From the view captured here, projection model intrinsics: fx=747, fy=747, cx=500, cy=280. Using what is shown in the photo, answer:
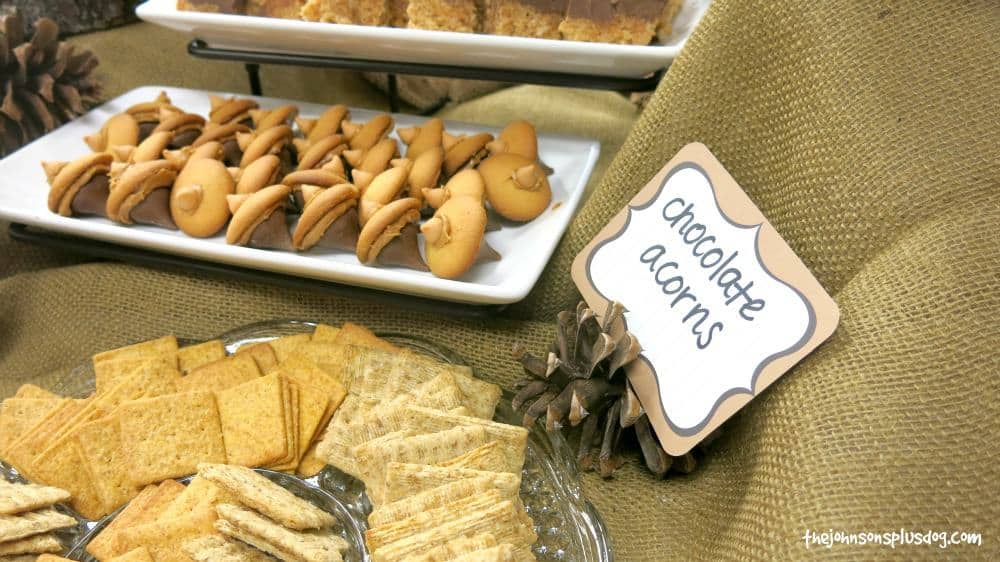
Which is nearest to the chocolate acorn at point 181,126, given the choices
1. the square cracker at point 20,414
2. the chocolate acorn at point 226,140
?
the chocolate acorn at point 226,140

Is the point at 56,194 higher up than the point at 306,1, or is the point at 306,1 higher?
the point at 306,1

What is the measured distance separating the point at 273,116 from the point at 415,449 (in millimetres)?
704

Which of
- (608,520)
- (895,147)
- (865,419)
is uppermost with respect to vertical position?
(895,147)

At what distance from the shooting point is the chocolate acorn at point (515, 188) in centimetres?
103

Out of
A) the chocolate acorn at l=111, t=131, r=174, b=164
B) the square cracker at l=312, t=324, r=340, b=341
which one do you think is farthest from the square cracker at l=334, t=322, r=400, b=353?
the chocolate acorn at l=111, t=131, r=174, b=164

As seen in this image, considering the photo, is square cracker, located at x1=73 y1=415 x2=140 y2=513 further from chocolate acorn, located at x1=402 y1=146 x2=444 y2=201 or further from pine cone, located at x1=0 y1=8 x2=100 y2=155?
pine cone, located at x1=0 y1=8 x2=100 y2=155

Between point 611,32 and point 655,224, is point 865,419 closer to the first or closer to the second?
point 655,224

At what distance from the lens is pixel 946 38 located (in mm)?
726

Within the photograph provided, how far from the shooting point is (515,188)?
103 cm

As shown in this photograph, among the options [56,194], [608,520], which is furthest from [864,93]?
[56,194]

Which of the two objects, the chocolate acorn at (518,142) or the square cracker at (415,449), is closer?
the square cracker at (415,449)

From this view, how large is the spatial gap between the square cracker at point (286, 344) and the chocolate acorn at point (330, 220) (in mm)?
122

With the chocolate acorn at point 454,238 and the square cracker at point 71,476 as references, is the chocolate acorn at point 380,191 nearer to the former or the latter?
the chocolate acorn at point 454,238

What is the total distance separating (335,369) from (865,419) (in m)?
0.59
